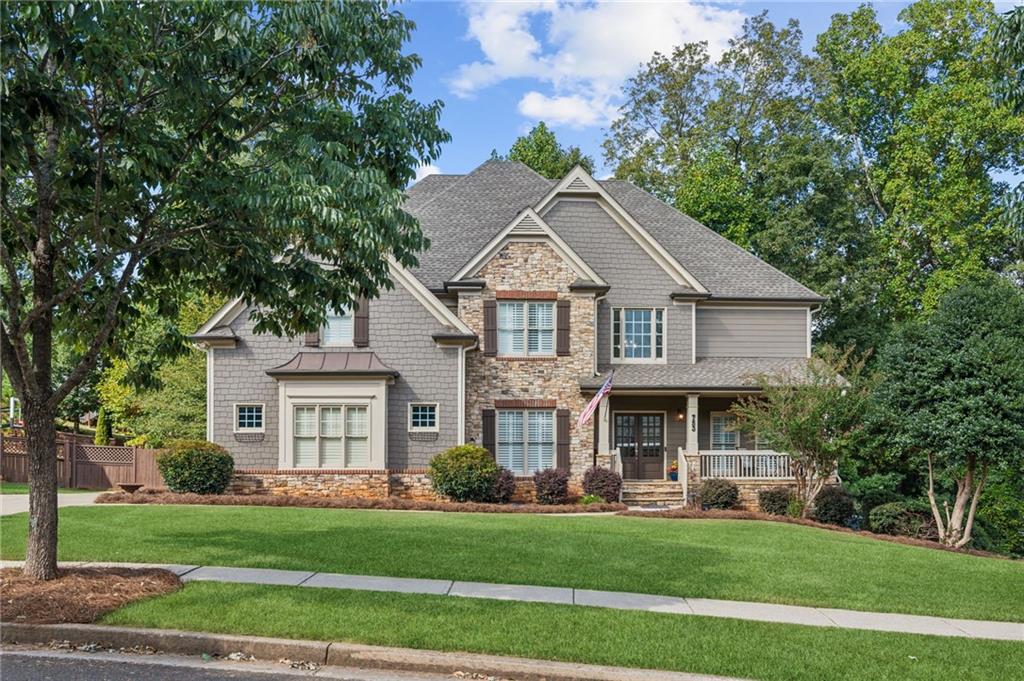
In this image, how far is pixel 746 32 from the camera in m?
40.2

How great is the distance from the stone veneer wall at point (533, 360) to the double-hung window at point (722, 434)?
449 centimetres

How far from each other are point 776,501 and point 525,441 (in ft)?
23.2

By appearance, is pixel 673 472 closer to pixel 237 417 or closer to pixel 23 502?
pixel 237 417

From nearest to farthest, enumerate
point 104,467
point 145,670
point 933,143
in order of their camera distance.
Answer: point 145,670, point 104,467, point 933,143

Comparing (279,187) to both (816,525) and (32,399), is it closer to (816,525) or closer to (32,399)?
(32,399)

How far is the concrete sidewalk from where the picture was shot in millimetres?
9039

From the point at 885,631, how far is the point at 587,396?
15182mm

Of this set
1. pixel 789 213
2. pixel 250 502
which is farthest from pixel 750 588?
pixel 789 213

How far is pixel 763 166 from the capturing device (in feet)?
120

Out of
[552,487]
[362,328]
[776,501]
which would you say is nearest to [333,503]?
[362,328]

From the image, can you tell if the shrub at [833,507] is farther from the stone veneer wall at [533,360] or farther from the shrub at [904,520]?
the stone veneer wall at [533,360]

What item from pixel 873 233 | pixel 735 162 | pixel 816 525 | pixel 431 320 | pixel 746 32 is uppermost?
pixel 746 32

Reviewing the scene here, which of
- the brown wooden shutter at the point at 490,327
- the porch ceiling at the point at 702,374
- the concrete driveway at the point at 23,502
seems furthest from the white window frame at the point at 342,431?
the porch ceiling at the point at 702,374

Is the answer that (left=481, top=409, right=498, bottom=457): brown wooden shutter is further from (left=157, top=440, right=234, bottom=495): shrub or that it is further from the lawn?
(left=157, top=440, right=234, bottom=495): shrub
